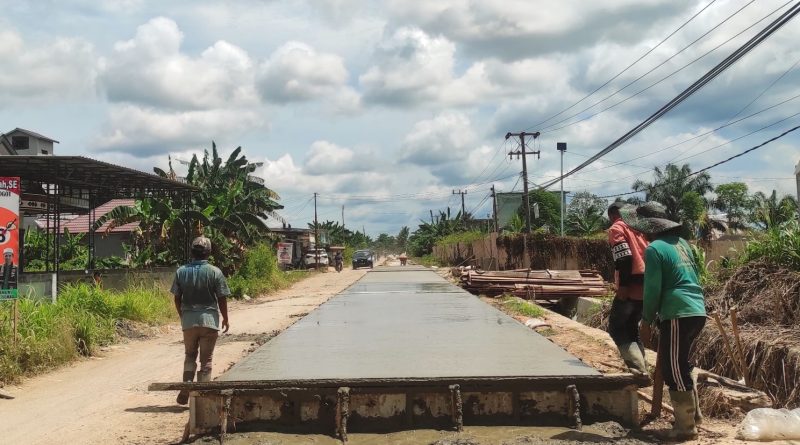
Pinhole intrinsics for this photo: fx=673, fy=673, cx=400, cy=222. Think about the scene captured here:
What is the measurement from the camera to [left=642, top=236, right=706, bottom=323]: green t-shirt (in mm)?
4484

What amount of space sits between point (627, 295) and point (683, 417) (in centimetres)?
115

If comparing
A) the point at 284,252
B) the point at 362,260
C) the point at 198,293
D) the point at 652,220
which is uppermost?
the point at 652,220

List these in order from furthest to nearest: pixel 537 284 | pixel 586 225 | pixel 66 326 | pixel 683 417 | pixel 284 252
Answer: pixel 284 252, pixel 586 225, pixel 537 284, pixel 66 326, pixel 683 417

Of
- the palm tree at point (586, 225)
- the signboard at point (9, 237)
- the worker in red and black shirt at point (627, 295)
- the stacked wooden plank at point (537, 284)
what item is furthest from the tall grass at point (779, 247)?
the palm tree at point (586, 225)

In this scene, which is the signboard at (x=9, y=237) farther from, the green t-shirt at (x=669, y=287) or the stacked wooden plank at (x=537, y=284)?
the stacked wooden plank at (x=537, y=284)

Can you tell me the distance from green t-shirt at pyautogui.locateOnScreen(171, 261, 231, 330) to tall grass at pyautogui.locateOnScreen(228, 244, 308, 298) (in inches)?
627

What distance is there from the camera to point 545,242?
2392cm

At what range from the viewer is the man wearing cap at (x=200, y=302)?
224 inches

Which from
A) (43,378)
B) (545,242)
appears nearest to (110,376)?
(43,378)

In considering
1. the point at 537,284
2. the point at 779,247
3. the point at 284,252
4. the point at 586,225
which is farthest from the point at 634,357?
the point at 284,252

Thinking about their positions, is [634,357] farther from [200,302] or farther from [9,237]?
[9,237]

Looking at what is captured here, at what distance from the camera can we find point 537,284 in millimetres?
17250

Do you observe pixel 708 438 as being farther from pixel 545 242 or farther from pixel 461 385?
pixel 545 242

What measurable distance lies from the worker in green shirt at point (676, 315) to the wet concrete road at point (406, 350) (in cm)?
74
